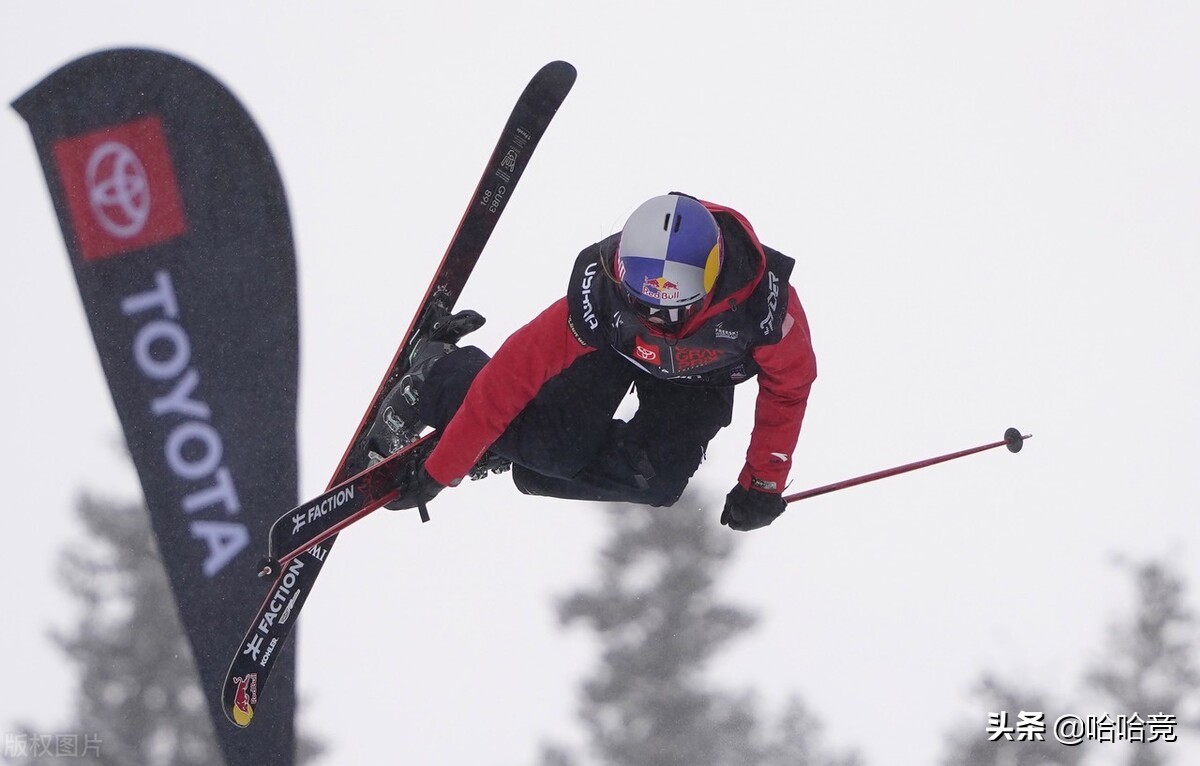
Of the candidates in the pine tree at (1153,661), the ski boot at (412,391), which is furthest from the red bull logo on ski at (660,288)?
the pine tree at (1153,661)

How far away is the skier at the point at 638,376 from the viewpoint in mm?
4402

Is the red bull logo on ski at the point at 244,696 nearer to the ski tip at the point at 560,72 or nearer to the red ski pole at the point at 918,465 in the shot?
the red ski pole at the point at 918,465

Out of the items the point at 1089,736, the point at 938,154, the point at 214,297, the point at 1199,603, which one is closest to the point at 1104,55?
the point at 938,154

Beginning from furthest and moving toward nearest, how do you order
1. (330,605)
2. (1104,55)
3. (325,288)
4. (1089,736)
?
(330,605), (1104,55), (325,288), (1089,736)

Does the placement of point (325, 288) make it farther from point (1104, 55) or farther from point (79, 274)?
point (1104, 55)

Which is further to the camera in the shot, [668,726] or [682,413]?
[668,726]

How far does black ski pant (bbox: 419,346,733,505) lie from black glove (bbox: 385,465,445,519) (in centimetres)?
26

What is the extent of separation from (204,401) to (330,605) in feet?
29.7

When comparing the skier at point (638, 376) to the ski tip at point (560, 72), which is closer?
the skier at point (638, 376)

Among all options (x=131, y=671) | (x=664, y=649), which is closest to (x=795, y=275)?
(x=664, y=649)

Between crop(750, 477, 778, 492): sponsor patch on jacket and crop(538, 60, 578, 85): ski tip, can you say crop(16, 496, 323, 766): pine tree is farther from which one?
crop(750, 477, 778, 492): sponsor patch on jacket

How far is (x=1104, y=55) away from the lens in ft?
45.3

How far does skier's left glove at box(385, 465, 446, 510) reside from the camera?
5.08 meters

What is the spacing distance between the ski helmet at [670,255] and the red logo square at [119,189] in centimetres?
358
